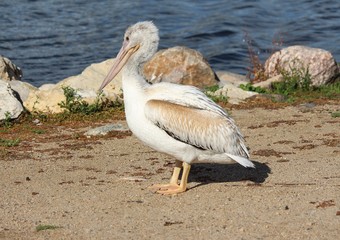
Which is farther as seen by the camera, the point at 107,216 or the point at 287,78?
the point at 287,78

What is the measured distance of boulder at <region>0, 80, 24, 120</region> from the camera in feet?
37.0

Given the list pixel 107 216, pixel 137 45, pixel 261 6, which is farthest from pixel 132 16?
pixel 107 216

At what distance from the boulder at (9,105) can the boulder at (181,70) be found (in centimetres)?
297

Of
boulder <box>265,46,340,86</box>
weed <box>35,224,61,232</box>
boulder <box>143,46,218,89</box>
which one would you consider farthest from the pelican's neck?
boulder <box>265,46,340,86</box>

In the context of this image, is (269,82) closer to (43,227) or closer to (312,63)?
(312,63)

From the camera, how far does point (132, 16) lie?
23719 mm

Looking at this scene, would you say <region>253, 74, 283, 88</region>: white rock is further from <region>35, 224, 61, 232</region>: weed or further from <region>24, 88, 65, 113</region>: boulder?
<region>35, 224, 61, 232</region>: weed

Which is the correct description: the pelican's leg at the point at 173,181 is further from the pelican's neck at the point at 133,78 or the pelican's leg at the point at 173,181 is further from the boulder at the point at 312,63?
the boulder at the point at 312,63

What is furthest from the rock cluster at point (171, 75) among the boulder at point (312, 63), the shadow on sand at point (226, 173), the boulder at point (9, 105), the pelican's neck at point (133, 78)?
the pelican's neck at point (133, 78)

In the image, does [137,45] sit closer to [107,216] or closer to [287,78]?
[107,216]

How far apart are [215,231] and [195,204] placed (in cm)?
91

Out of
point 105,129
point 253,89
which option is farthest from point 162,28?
point 105,129

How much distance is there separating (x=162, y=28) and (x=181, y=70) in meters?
9.34

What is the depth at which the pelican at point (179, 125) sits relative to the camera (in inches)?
313
